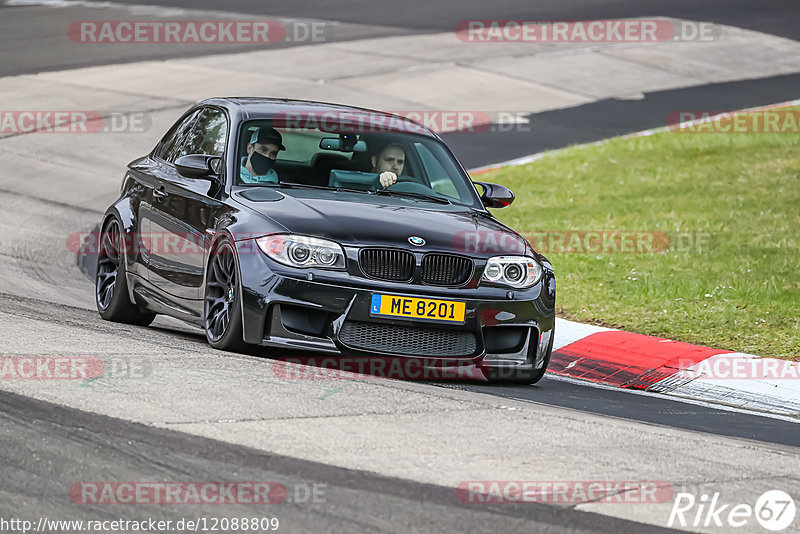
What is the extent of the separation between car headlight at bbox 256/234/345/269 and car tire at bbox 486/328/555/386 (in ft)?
4.09

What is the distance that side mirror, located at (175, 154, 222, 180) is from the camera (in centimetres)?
854

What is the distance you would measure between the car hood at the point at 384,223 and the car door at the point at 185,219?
42 centimetres

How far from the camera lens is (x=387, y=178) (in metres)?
8.96

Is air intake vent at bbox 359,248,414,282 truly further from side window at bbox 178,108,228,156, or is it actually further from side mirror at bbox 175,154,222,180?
side window at bbox 178,108,228,156

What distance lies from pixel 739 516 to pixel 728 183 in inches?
471

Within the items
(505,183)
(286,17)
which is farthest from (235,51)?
(505,183)

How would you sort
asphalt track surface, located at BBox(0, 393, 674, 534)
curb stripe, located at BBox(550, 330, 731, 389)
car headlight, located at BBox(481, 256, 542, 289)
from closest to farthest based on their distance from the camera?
1. asphalt track surface, located at BBox(0, 393, 674, 534)
2. car headlight, located at BBox(481, 256, 542, 289)
3. curb stripe, located at BBox(550, 330, 731, 389)

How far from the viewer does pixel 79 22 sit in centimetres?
2914

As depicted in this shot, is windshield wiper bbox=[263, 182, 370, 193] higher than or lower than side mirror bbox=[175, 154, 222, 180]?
lower

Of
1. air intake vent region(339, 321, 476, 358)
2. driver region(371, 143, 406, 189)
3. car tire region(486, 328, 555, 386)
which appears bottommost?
car tire region(486, 328, 555, 386)

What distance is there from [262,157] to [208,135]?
685mm

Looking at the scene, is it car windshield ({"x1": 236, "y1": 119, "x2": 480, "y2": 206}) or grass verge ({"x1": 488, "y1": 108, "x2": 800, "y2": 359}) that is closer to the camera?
car windshield ({"x1": 236, "y1": 119, "x2": 480, "y2": 206})

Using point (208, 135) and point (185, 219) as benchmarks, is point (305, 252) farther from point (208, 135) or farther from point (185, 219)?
point (208, 135)

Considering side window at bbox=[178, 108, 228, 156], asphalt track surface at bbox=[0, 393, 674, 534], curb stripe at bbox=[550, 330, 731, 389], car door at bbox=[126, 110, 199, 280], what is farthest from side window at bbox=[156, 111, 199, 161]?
asphalt track surface at bbox=[0, 393, 674, 534]
